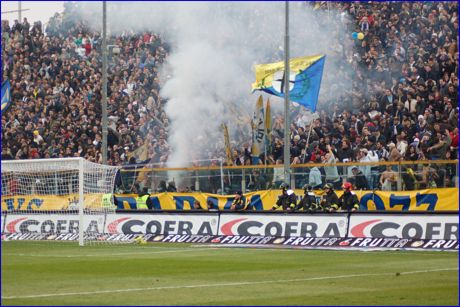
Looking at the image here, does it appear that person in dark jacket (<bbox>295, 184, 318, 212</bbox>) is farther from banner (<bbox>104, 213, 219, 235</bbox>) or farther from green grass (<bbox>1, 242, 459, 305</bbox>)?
green grass (<bbox>1, 242, 459, 305</bbox>)

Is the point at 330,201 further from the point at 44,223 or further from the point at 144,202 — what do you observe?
the point at 44,223

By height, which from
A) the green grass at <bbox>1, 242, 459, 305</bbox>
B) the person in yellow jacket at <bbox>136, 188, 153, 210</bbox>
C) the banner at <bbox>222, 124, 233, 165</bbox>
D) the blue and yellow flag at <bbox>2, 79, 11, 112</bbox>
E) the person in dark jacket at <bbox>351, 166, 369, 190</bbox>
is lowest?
the green grass at <bbox>1, 242, 459, 305</bbox>

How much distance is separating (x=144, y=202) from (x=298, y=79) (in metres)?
6.06

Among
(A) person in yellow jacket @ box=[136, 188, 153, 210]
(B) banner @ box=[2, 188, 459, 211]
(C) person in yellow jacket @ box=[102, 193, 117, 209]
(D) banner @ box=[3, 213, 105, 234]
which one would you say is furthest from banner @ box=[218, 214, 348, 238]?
(A) person in yellow jacket @ box=[136, 188, 153, 210]

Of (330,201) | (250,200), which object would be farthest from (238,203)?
(330,201)

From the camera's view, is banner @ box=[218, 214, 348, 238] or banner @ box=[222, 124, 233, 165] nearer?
banner @ box=[218, 214, 348, 238]

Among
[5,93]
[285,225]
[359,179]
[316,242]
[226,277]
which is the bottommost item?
[316,242]

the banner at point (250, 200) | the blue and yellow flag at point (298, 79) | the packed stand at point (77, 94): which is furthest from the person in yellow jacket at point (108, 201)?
the blue and yellow flag at point (298, 79)

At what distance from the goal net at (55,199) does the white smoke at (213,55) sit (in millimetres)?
5619

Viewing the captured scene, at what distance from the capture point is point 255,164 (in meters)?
33.5

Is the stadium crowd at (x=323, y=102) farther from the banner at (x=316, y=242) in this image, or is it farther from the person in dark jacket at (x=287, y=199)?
the banner at (x=316, y=242)

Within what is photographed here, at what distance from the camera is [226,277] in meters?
17.6

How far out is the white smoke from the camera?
37.0 m

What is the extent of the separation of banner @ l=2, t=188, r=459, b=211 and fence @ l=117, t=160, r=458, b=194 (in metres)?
0.29
